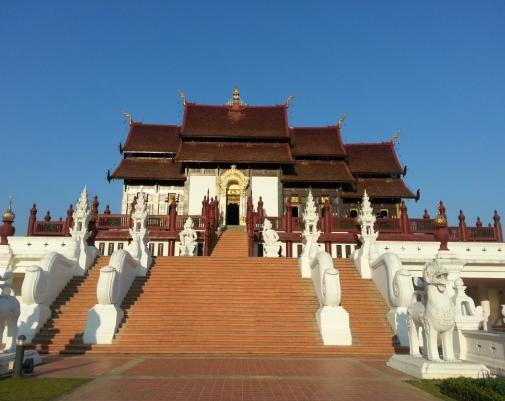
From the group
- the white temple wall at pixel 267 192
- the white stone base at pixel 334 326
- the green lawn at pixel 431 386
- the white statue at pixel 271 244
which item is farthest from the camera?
the white temple wall at pixel 267 192

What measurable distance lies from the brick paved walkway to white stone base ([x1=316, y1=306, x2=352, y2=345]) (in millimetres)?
1107

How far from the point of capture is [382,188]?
3200 cm

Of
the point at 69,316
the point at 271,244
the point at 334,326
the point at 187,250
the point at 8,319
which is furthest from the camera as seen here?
the point at 187,250

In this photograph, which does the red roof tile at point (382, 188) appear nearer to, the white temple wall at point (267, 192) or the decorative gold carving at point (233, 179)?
the white temple wall at point (267, 192)

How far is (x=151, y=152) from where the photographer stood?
32844mm

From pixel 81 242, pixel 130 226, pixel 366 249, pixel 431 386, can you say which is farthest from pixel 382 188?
pixel 431 386

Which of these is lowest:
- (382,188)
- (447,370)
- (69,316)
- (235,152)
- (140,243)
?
(447,370)

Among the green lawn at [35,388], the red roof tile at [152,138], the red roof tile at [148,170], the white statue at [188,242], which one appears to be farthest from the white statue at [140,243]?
the red roof tile at [152,138]

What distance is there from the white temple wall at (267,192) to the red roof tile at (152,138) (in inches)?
282

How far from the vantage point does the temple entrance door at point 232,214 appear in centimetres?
3160

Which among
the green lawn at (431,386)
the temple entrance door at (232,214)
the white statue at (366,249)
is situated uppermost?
the temple entrance door at (232,214)

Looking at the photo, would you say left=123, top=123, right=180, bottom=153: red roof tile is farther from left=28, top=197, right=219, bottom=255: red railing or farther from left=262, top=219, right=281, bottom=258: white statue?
left=262, top=219, right=281, bottom=258: white statue

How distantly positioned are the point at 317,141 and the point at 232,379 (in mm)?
28958

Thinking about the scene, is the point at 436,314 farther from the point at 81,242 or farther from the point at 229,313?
the point at 81,242
